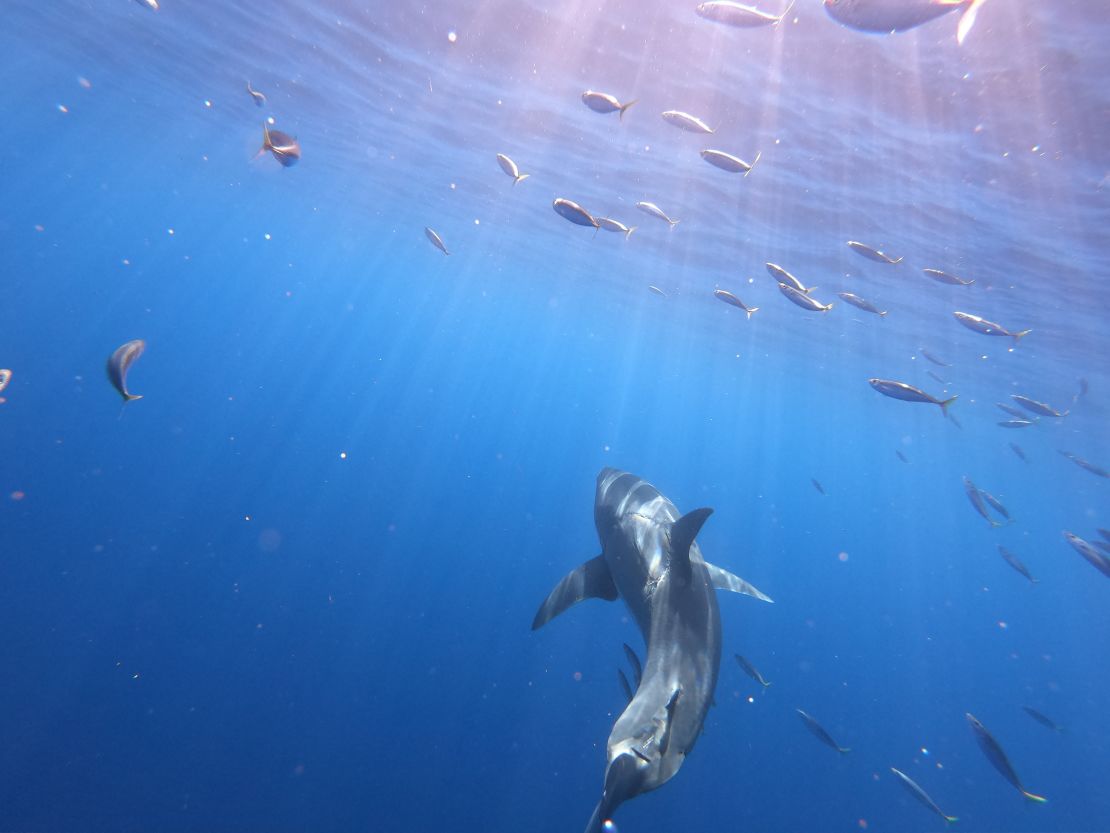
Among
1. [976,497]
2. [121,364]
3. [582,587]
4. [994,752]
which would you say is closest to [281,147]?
[121,364]

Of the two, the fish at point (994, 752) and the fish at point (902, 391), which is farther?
the fish at point (902, 391)

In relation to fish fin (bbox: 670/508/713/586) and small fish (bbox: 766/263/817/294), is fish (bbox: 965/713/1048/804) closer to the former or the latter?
fish fin (bbox: 670/508/713/586)

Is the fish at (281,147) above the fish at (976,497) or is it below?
above

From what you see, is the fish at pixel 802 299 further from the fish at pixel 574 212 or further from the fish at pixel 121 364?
the fish at pixel 121 364

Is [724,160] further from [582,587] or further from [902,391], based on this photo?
[582,587]

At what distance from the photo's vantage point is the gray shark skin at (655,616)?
2947 mm

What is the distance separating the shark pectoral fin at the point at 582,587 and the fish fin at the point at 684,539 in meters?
1.44

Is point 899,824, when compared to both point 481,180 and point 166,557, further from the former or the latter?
point 481,180

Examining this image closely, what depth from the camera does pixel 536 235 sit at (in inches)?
1160

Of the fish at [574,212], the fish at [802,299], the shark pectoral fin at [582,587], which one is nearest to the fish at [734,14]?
the fish at [574,212]

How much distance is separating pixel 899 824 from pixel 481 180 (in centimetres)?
2884

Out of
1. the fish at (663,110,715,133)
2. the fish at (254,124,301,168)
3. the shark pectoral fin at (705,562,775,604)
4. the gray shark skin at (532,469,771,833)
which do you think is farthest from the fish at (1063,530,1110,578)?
the fish at (254,124,301,168)

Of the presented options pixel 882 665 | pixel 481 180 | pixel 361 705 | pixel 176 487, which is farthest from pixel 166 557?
pixel 882 665

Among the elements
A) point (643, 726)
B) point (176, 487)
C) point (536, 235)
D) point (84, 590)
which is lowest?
point (176, 487)
